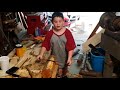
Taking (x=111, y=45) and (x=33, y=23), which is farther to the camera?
(x=33, y=23)

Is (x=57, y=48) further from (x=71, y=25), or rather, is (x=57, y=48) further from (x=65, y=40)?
(x=71, y=25)

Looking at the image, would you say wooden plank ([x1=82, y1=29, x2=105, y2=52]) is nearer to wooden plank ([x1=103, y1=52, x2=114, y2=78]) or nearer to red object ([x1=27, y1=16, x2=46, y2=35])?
wooden plank ([x1=103, y1=52, x2=114, y2=78])

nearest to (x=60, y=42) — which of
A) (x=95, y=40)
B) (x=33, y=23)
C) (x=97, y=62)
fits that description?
(x=97, y=62)

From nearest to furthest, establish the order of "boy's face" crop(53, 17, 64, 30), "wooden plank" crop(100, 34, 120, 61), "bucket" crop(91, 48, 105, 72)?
"boy's face" crop(53, 17, 64, 30)
"wooden plank" crop(100, 34, 120, 61)
"bucket" crop(91, 48, 105, 72)

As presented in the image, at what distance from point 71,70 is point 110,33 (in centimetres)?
87

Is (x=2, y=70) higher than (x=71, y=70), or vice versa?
(x=2, y=70)

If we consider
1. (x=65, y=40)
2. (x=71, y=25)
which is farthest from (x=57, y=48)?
(x=71, y=25)

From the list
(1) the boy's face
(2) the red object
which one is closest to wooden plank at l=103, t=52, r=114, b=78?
(1) the boy's face

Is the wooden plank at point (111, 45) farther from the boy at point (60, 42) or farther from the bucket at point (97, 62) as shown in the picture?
the boy at point (60, 42)

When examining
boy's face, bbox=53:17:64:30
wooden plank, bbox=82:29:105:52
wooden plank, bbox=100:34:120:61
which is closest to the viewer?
boy's face, bbox=53:17:64:30

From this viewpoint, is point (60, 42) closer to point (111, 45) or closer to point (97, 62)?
point (111, 45)

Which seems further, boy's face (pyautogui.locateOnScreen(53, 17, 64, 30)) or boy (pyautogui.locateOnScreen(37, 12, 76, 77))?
boy (pyautogui.locateOnScreen(37, 12, 76, 77))
